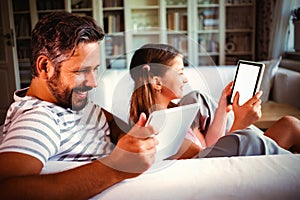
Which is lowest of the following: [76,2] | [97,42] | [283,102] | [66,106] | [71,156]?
[283,102]

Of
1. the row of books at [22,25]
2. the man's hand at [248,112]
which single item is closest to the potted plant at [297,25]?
the man's hand at [248,112]

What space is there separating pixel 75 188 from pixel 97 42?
38 cm

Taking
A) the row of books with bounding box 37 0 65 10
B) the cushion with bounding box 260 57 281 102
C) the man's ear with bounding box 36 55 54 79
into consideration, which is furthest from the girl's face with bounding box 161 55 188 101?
the row of books with bounding box 37 0 65 10

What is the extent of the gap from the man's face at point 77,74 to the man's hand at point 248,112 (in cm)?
47

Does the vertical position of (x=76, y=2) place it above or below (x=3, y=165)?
above

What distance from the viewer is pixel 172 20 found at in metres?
3.84

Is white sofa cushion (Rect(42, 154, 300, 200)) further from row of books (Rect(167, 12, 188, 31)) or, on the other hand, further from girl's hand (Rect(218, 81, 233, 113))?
row of books (Rect(167, 12, 188, 31))

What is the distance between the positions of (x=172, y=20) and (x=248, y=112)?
2.96 metres

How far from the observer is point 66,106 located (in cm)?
85

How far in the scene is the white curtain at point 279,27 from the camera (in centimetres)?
303

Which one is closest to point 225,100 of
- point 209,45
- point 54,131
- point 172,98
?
point 172,98

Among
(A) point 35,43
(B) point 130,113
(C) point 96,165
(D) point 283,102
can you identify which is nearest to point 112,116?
(B) point 130,113

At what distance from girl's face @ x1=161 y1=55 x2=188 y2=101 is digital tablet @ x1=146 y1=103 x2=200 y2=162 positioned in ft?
0.67

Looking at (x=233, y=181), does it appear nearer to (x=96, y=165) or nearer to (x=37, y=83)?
(x=96, y=165)
